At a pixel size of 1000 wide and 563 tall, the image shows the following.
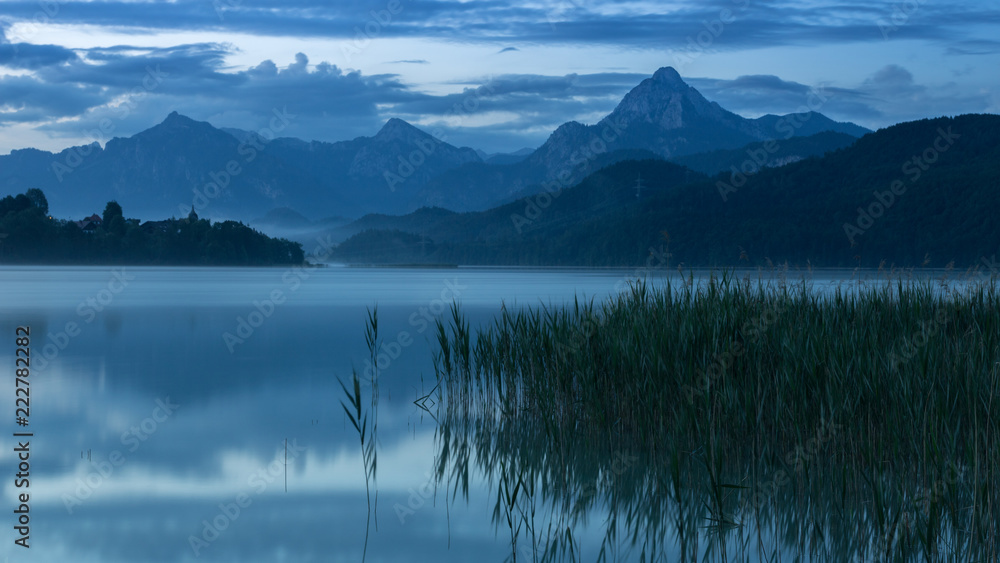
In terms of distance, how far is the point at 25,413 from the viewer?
13133 millimetres

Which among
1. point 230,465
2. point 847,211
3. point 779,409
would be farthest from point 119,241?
point 779,409

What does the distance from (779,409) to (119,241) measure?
16259 cm

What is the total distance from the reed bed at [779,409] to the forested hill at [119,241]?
15689cm

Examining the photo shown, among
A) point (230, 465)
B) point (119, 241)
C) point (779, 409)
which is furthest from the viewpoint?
point (119, 241)

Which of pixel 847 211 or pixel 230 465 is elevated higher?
pixel 847 211

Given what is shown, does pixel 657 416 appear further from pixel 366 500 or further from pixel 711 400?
pixel 366 500

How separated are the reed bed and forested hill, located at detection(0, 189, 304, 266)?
515ft

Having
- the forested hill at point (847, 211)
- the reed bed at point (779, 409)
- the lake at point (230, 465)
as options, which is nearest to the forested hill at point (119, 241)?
the forested hill at point (847, 211)

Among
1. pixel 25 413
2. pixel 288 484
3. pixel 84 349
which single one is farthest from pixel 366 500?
pixel 84 349

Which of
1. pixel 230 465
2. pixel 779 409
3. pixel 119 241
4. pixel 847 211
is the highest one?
pixel 847 211

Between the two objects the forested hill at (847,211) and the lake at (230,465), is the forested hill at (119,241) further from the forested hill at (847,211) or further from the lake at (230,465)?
the lake at (230,465)

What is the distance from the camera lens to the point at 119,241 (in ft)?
497

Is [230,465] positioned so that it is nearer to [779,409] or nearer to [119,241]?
[779,409]

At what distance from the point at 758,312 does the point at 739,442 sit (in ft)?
9.37
